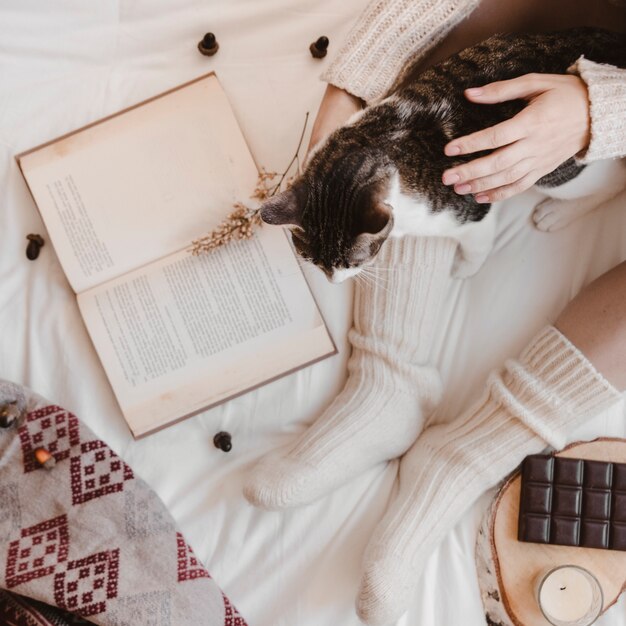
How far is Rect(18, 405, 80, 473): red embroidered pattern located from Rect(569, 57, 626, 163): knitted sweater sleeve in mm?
769

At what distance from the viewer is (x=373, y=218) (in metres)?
0.71

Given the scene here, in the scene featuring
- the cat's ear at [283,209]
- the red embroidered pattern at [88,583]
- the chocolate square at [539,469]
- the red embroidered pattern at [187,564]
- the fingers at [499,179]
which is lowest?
the chocolate square at [539,469]

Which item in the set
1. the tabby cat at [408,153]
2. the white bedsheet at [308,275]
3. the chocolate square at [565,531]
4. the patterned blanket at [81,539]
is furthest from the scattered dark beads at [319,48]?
the chocolate square at [565,531]

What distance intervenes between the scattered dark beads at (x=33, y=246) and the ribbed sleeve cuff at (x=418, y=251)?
50cm

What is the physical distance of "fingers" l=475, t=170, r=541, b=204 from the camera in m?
0.77

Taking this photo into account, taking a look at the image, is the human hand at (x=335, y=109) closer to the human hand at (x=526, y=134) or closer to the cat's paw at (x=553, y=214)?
the human hand at (x=526, y=134)

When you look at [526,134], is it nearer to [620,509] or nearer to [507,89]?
[507,89]

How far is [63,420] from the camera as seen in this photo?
94cm

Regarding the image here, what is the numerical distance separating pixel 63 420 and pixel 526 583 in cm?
68

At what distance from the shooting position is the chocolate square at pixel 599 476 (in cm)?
91

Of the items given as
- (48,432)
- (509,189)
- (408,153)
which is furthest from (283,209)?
(48,432)

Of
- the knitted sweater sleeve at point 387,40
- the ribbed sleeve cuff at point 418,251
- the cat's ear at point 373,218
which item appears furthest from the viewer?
the ribbed sleeve cuff at point 418,251

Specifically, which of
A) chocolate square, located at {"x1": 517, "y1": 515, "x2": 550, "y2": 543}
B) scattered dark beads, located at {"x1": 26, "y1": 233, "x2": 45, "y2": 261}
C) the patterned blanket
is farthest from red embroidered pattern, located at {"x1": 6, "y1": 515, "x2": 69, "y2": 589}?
chocolate square, located at {"x1": 517, "y1": 515, "x2": 550, "y2": 543}

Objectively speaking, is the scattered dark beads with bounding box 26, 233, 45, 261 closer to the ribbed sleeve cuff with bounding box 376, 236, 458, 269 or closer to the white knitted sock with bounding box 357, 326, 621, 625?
the ribbed sleeve cuff with bounding box 376, 236, 458, 269
